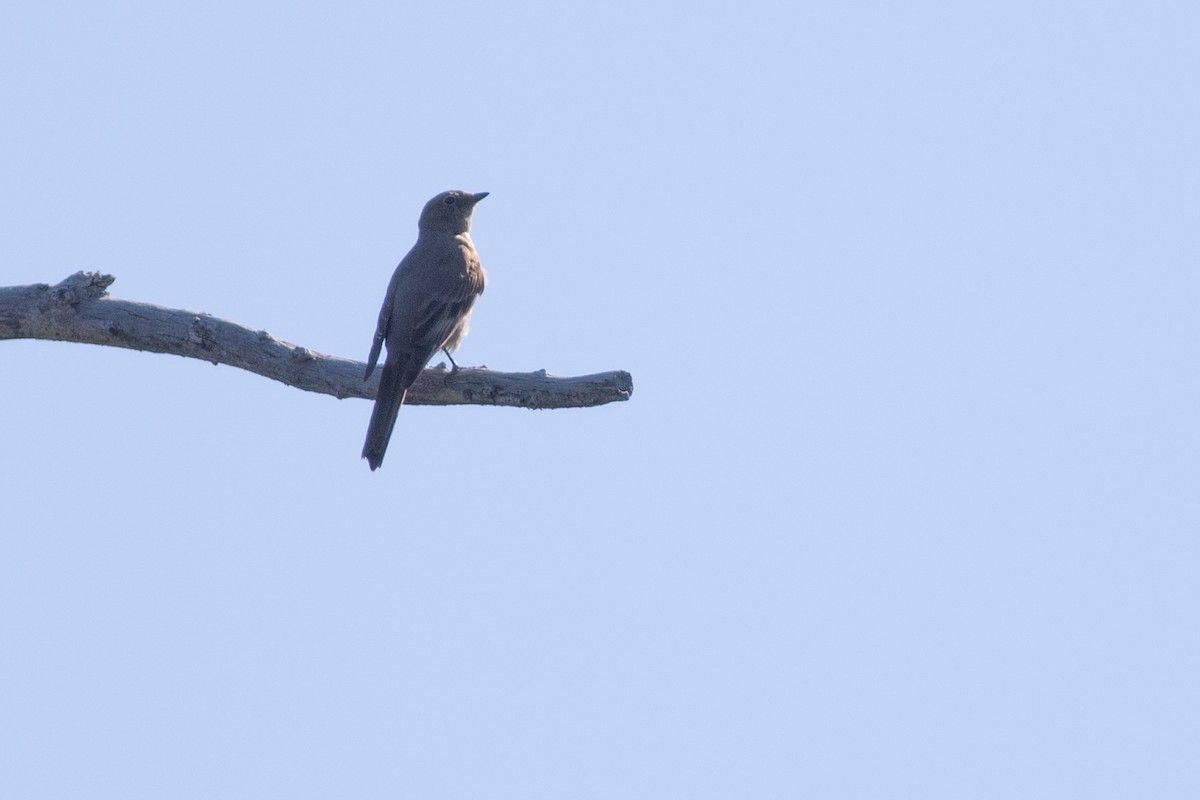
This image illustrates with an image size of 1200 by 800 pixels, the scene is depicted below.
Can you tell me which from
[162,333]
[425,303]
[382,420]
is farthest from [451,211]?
[162,333]

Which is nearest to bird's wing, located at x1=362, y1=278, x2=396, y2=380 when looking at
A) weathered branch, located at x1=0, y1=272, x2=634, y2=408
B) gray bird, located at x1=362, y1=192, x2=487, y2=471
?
gray bird, located at x1=362, y1=192, x2=487, y2=471

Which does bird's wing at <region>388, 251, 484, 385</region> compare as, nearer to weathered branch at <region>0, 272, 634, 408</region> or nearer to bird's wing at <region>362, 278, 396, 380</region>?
bird's wing at <region>362, 278, 396, 380</region>

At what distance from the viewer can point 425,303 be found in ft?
34.6

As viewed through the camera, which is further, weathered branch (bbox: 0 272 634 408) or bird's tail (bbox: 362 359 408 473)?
bird's tail (bbox: 362 359 408 473)

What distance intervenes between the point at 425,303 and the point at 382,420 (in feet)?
4.57

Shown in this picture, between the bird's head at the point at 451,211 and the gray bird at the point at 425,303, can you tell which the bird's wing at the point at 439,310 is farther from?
the bird's head at the point at 451,211

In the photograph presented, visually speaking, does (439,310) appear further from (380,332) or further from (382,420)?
(382,420)

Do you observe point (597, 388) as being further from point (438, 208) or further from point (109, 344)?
point (438, 208)

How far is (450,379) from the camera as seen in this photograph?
9.27 m

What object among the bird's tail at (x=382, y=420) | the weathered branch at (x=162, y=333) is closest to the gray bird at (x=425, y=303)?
the bird's tail at (x=382, y=420)

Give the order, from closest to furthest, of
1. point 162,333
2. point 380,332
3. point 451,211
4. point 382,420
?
1. point 162,333
2. point 382,420
3. point 380,332
4. point 451,211

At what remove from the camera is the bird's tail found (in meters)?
9.42

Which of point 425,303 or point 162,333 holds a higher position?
point 425,303

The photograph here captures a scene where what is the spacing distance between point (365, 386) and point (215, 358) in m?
1.00
